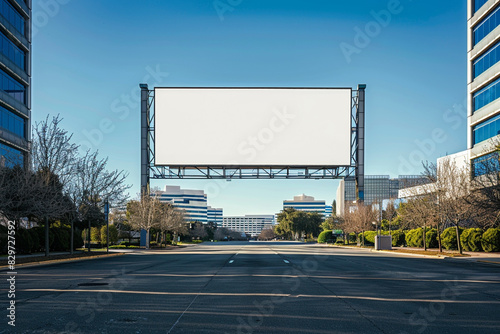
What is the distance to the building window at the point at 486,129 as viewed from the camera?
47356mm

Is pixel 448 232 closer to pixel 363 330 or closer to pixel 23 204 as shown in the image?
pixel 23 204

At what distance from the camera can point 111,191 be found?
39.1 meters

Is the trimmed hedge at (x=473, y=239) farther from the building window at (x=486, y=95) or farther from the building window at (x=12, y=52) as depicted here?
the building window at (x=12, y=52)

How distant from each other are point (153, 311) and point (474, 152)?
5048 cm

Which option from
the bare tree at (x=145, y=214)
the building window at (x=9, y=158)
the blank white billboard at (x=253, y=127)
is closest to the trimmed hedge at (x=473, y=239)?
the blank white billboard at (x=253, y=127)

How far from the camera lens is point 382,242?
50594mm

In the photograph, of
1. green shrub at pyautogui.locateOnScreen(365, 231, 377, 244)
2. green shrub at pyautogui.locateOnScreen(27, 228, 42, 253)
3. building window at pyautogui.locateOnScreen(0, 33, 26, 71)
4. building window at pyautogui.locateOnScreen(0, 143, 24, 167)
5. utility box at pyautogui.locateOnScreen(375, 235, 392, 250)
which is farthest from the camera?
green shrub at pyautogui.locateOnScreen(365, 231, 377, 244)

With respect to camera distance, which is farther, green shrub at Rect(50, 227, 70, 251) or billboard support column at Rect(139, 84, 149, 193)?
billboard support column at Rect(139, 84, 149, 193)

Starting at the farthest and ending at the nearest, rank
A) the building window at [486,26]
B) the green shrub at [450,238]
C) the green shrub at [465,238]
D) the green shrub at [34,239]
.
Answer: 1. the building window at [486,26]
2. the green shrub at [450,238]
3. the green shrub at [465,238]
4. the green shrub at [34,239]

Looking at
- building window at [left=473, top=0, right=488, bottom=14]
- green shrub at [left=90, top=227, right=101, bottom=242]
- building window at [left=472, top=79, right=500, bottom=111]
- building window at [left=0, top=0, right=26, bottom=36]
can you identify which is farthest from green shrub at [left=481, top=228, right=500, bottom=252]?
building window at [left=0, top=0, right=26, bottom=36]

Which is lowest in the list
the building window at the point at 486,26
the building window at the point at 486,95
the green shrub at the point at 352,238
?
the green shrub at the point at 352,238

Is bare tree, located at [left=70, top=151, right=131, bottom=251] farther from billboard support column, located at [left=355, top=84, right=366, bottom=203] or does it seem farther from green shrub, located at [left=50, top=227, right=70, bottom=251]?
billboard support column, located at [left=355, top=84, right=366, bottom=203]

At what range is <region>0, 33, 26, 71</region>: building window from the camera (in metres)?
48.8

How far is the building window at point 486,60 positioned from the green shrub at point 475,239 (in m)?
17.7
